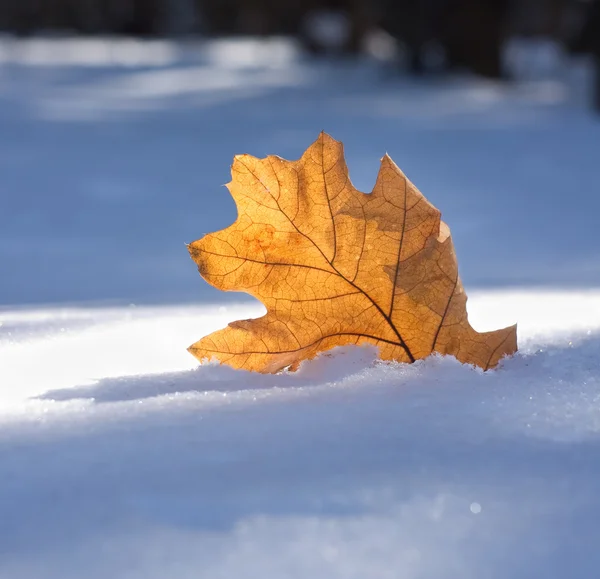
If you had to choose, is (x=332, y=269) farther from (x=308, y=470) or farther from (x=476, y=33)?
(x=476, y=33)

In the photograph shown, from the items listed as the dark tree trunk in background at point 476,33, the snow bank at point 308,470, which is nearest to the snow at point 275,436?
the snow bank at point 308,470

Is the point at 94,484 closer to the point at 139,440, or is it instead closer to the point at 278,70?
the point at 139,440

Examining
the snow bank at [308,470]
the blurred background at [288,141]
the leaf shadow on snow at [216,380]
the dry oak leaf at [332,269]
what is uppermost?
the dry oak leaf at [332,269]

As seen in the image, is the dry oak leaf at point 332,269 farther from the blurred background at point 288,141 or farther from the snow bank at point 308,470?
the blurred background at point 288,141

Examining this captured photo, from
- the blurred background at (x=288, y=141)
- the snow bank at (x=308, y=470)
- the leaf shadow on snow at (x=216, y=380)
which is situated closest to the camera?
the snow bank at (x=308, y=470)

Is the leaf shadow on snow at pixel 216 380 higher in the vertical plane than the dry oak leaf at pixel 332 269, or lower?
lower

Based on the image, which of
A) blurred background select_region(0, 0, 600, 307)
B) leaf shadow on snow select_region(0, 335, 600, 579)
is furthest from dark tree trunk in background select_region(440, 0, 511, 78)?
leaf shadow on snow select_region(0, 335, 600, 579)

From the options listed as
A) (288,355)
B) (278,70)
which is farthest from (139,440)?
(278,70)
